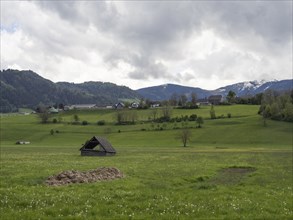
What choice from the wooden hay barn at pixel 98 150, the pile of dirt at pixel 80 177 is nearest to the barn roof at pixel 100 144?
the wooden hay barn at pixel 98 150

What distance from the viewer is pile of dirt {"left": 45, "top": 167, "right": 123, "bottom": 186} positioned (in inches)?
1133

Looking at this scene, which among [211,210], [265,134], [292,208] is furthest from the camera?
[265,134]

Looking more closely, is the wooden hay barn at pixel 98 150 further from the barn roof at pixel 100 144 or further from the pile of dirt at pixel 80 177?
the pile of dirt at pixel 80 177

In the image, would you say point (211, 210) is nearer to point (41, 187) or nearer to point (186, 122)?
point (41, 187)

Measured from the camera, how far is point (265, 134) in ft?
491

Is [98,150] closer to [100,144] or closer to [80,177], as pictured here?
[100,144]

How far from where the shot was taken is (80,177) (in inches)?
1179

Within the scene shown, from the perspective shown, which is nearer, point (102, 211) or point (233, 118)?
point (102, 211)

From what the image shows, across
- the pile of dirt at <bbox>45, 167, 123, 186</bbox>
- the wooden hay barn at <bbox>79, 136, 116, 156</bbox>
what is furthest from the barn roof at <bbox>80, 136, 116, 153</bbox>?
the pile of dirt at <bbox>45, 167, 123, 186</bbox>

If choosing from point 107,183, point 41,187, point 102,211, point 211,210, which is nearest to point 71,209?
point 102,211

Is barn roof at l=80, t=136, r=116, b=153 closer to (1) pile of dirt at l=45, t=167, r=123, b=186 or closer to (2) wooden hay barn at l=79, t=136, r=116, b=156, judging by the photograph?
(2) wooden hay barn at l=79, t=136, r=116, b=156

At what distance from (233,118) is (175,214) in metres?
184

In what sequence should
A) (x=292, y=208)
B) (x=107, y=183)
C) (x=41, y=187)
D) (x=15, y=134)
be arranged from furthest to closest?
(x=15, y=134) → (x=107, y=183) → (x=41, y=187) → (x=292, y=208)

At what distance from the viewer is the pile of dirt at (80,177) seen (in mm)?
28766
